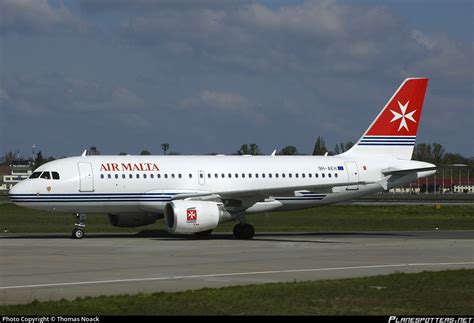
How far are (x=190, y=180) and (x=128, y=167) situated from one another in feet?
9.07

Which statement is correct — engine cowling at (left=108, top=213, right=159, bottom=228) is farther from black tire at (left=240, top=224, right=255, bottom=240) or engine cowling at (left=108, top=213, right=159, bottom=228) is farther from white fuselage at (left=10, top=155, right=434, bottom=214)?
black tire at (left=240, top=224, right=255, bottom=240)

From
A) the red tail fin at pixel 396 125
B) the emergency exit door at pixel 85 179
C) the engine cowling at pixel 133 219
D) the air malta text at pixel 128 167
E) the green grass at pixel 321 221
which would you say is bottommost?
the green grass at pixel 321 221

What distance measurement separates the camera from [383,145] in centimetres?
4347

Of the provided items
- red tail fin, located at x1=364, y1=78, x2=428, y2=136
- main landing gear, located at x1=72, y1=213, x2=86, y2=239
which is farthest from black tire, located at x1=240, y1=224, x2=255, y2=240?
red tail fin, located at x1=364, y1=78, x2=428, y2=136

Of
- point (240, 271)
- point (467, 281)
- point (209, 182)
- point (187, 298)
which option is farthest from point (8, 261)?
point (209, 182)

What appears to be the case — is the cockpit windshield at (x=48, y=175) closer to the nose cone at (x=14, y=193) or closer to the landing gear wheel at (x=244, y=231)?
the nose cone at (x=14, y=193)

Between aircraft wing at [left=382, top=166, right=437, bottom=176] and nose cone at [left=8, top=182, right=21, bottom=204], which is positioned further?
aircraft wing at [left=382, top=166, right=437, bottom=176]

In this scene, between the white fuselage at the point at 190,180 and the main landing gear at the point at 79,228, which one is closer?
the main landing gear at the point at 79,228

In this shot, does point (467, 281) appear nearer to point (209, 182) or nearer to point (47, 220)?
point (209, 182)

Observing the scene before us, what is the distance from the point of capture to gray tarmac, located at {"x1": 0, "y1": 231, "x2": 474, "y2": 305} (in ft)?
64.4

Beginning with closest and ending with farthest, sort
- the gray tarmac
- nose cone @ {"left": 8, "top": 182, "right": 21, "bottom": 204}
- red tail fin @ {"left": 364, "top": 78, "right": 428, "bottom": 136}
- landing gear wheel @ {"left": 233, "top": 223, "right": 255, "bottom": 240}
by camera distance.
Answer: the gray tarmac → nose cone @ {"left": 8, "top": 182, "right": 21, "bottom": 204} → landing gear wheel @ {"left": 233, "top": 223, "right": 255, "bottom": 240} → red tail fin @ {"left": 364, "top": 78, "right": 428, "bottom": 136}

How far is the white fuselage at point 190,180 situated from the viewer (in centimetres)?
3694

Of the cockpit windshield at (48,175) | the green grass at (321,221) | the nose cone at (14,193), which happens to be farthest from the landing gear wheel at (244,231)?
the nose cone at (14,193)

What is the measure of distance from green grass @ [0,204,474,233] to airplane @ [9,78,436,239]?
3.98 metres
